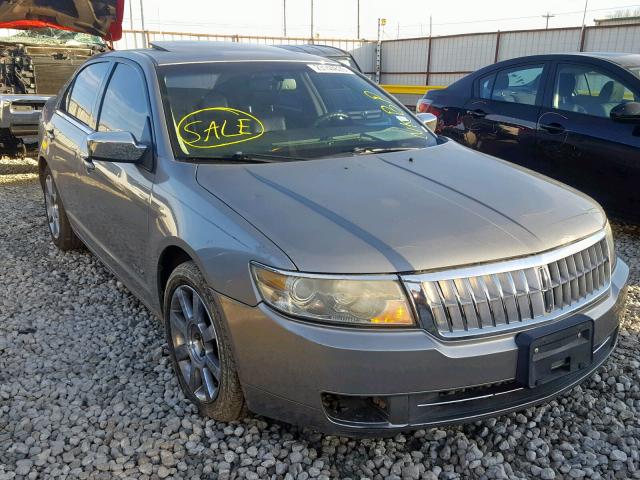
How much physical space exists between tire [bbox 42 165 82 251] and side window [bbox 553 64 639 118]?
173 inches

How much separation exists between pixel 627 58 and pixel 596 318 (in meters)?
3.95

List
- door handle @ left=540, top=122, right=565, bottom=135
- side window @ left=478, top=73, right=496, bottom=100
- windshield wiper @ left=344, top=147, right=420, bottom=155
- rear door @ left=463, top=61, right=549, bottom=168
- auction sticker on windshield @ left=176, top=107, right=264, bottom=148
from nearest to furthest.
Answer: auction sticker on windshield @ left=176, top=107, right=264, bottom=148 < windshield wiper @ left=344, top=147, right=420, bottom=155 < door handle @ left=540, top=122, right=565, bottom=135 < rear door @ left=463, top=61, right=549, bottom=168 < side window @ left=478, top=73, right=496, bottom=100

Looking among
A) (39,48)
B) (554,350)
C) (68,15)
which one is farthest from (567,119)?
(39,48)

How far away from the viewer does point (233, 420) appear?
2.51m

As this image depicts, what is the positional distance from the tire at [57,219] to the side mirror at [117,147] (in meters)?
1.92

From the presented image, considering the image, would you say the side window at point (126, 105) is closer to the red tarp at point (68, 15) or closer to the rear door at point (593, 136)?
the rear door at point (593, 136)

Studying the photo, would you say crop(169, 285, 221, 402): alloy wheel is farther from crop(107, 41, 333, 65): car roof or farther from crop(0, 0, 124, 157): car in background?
crop(0, 0, 124, 157): car in background

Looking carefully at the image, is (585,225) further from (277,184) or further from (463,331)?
(277,184)

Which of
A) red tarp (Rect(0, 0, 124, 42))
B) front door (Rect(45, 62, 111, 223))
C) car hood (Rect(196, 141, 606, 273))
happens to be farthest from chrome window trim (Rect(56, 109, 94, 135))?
red tarp (Rect(0, 0, 124, 42))

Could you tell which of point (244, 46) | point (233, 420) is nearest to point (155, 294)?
point (233, 420)

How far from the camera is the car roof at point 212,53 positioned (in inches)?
135

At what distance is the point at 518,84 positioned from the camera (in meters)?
5.86

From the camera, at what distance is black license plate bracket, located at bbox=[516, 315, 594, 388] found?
A: 2086mm

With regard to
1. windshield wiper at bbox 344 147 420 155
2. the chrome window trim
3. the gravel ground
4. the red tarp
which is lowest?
the gravel ground
